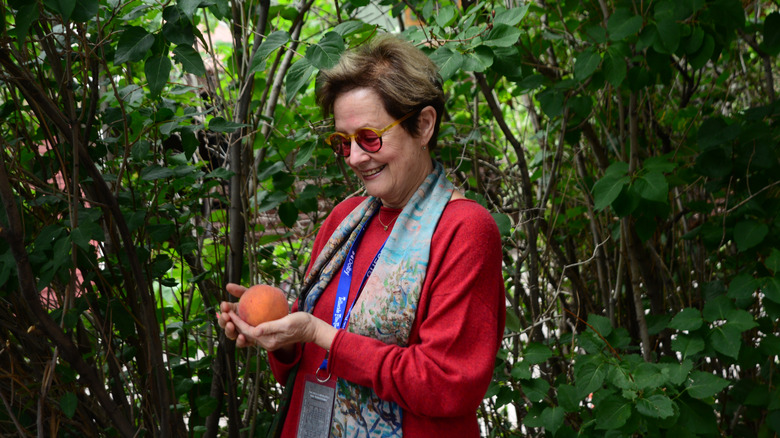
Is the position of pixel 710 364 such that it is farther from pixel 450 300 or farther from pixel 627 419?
pixel 450 300

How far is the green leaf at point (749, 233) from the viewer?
2.74m

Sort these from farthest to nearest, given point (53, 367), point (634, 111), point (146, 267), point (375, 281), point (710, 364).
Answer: point (710, 364)
point (634, 111)
point (146, 267)
point (53, 367)
point (375, 281)

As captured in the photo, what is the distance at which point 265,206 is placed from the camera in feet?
9.48

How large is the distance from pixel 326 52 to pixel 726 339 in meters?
1.81

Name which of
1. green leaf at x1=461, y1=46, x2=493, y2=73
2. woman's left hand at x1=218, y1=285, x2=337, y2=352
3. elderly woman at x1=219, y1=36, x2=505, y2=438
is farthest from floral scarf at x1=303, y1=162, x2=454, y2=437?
green leaf at x1=461, y1=46, x2=493, y2=73

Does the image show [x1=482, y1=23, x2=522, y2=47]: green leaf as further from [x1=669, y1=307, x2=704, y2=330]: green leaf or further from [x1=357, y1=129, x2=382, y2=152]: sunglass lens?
[x1=669, y1=307, x2=704, y2=330]: green leaf

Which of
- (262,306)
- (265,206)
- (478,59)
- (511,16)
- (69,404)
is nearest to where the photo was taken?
(262,306)

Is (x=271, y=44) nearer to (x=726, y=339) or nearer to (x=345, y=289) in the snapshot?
(x=345, y=289)

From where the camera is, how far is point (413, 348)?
155 centimetres

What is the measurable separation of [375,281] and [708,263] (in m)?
2.48

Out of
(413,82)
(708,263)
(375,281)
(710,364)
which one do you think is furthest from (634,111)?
(375,281)

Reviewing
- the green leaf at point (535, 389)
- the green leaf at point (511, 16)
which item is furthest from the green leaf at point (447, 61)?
the green leaf at point (535, 389)

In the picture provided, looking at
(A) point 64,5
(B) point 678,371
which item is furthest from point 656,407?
(A) point 64,5

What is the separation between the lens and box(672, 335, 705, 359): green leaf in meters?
2.58
